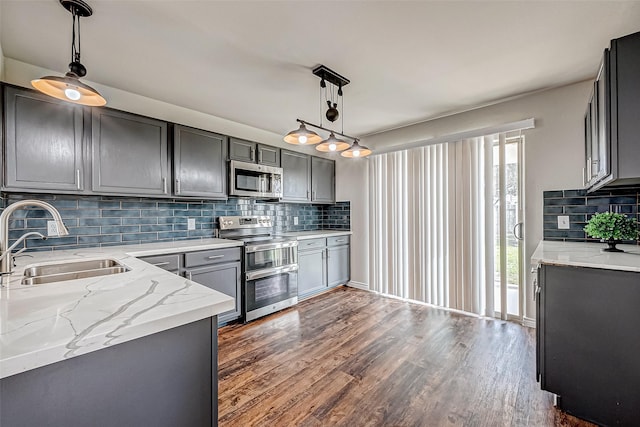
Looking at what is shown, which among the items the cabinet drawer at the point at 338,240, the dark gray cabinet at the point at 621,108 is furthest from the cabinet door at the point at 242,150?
the dark gray cabinet at the point at 621,108

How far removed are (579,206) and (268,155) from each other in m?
3.29

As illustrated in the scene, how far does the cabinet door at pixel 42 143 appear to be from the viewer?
197 centimetres

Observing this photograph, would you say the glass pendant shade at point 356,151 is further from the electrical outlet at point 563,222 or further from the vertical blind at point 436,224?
the electrical outlet at point 563,222

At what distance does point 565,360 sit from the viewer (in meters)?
1.65

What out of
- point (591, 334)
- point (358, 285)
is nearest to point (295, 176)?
point (358, 285)

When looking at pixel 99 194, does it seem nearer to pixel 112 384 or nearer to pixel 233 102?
pixel 233 102

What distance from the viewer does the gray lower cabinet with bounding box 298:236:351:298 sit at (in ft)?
12.1

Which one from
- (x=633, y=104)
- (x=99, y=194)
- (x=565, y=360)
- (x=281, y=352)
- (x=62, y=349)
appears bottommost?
(x=281, y=352)

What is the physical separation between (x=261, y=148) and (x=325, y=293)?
222 cm

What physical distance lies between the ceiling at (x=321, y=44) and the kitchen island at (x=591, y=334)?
1.48 m

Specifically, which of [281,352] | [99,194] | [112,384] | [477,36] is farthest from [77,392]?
[477,36]

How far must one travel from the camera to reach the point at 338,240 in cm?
426

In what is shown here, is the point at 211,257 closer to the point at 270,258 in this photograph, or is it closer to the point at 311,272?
the point at 270,258

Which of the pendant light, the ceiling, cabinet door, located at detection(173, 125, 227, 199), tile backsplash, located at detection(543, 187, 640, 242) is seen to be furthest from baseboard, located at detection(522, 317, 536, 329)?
the pendant light
